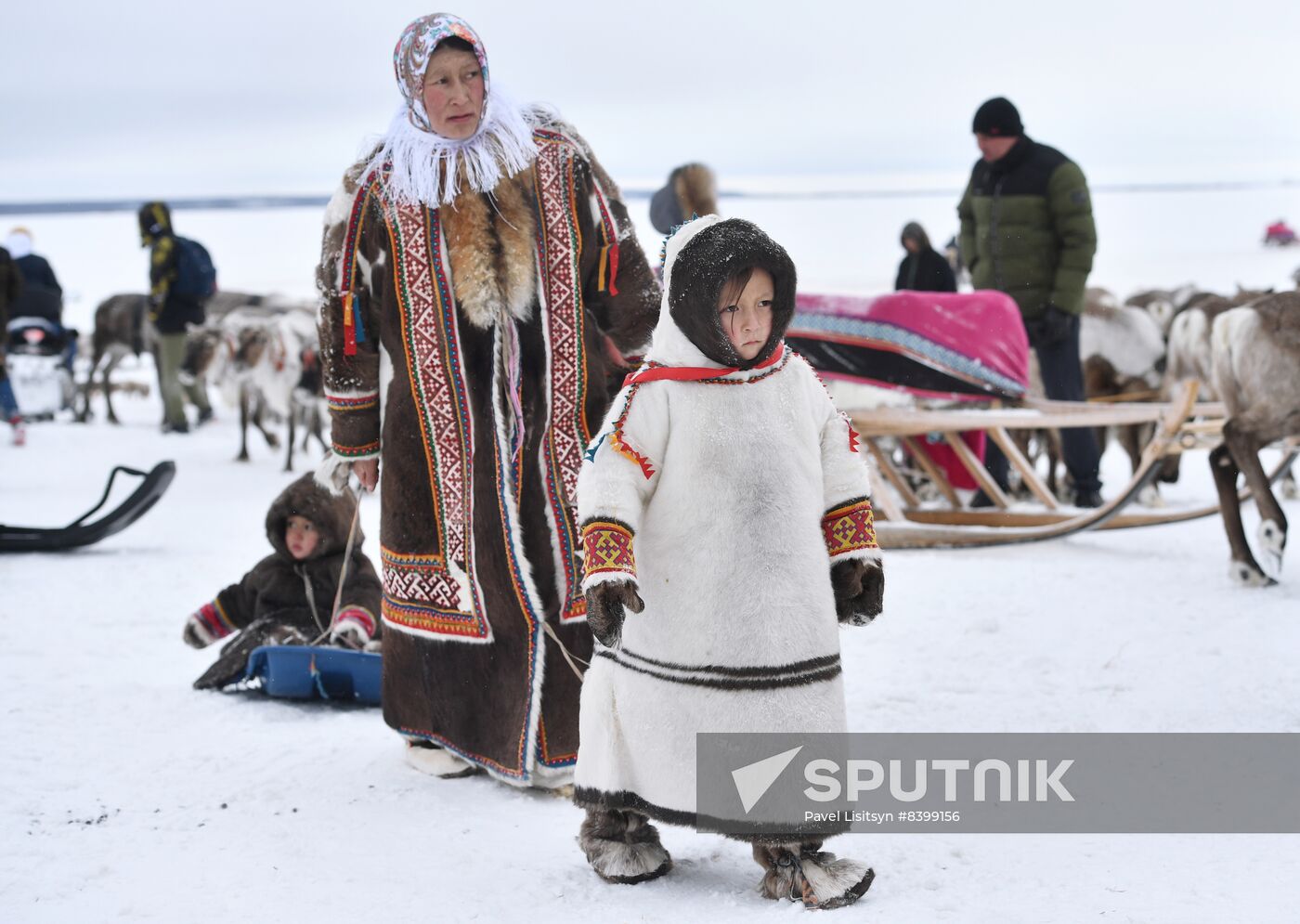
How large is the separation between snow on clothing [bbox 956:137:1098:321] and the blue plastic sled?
13.6ft

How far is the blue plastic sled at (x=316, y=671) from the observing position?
3666 millimetres

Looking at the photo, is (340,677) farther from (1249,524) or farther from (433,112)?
(1249,524)

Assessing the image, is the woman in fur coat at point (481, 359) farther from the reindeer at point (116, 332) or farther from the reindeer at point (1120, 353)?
the reindeer at point (116, 332)

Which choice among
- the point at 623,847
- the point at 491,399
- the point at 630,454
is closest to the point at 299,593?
the point at 491,399

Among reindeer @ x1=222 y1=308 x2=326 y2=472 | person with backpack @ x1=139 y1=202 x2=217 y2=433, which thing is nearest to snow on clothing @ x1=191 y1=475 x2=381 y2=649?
reindeer @ x1=222 y1=308 x2=326 y2=472

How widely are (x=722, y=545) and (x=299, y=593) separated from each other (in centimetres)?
207

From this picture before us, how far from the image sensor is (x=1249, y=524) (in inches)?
241

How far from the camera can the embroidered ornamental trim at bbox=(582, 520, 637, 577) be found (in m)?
2.21

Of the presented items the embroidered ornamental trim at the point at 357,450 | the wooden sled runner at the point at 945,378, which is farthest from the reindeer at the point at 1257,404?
the embroidered ornamental trim at the point at 357,450

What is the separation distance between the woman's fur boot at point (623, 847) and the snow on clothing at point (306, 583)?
156cm

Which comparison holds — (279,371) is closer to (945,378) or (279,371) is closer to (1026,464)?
(945,378)

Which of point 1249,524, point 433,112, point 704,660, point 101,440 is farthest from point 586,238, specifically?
point 101,440

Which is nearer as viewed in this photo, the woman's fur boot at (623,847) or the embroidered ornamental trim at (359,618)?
the woman's fur boot at (623,847)

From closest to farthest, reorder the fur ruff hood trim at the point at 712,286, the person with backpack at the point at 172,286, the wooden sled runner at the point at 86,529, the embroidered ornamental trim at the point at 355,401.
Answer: the fur ruff hood trim at the point at 712,286
the embroidered ornamental trim at the point at 355,401
the wooden sled runner at the point at 86,529
the person with backpack at the point at 172,286
